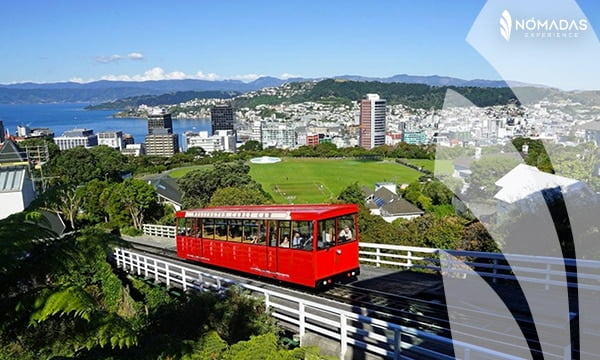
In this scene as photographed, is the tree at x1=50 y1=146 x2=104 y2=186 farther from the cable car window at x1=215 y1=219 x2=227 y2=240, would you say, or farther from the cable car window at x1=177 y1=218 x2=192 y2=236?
the cable car window at x1=215 y1=219 x2=227 y2=240

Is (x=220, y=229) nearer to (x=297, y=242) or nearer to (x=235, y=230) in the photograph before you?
(x=235, y=230)

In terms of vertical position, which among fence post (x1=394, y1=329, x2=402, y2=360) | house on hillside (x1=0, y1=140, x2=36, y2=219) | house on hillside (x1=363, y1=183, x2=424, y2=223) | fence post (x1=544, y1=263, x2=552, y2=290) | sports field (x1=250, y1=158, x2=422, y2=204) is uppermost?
fence post (x1=394, y1=329, x2=402, y2=360)

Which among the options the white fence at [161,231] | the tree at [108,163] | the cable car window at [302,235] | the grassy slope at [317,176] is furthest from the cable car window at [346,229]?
the tree at [108,163]

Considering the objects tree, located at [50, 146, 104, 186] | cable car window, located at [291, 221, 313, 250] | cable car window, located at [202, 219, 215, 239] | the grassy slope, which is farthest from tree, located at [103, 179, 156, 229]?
the grassy slope

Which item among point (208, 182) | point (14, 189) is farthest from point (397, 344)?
point (208, 182)

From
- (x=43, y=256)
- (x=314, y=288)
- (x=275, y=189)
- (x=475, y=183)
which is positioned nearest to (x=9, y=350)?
(x=43, y=256)

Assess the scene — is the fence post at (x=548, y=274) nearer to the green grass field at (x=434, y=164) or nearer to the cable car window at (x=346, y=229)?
the cable car window at (x=346, y=229)
